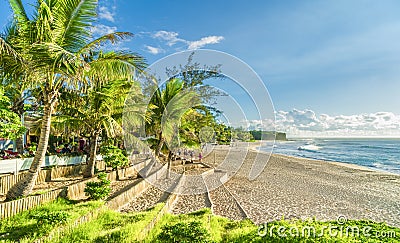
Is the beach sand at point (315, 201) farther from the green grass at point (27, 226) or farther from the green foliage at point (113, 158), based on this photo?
the green foliage at point (113, 158)

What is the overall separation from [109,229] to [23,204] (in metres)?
2.52

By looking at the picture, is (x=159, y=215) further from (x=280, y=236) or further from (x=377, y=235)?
(x=377, y=235)

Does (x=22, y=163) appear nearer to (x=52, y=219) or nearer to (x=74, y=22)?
(x=74, y=22)

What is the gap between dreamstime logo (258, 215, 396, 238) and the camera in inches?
132

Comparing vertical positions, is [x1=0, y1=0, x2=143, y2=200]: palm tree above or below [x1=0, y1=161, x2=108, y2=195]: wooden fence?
above

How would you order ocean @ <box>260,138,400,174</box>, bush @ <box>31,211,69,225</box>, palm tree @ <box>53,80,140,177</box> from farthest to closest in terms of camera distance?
ocean @ <box>260,138,400,174</box> → palm tree @ <box>53,80,140,177</box> → bush @ <box>31,211,69,225</box>

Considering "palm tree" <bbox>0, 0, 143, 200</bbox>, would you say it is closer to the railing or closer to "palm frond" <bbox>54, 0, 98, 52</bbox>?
"palm frond" <bbox>54, 0, 98, 52</bbox>

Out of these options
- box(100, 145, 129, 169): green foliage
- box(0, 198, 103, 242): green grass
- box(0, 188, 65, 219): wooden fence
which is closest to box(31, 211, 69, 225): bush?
box(0, 198, 103, 242): green grass

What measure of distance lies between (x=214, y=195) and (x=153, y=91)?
6407 mm

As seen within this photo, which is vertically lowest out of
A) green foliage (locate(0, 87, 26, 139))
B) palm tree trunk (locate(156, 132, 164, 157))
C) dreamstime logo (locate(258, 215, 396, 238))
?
dreamstime logo (locate(258, 215, 396, 238))

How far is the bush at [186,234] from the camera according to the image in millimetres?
4160

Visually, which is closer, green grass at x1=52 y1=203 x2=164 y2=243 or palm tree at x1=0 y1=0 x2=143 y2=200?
green grass at x1=52 y1=203 x2=164 y2=243

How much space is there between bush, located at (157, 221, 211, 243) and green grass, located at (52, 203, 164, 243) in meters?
0.62

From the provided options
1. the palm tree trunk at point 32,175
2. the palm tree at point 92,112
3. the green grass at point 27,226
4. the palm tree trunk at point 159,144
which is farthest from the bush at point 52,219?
the palm tree trunk at point 159,144
